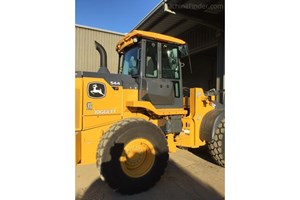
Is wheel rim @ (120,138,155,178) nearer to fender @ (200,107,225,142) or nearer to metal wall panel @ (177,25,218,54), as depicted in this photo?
fender @ (200,107,225,142)

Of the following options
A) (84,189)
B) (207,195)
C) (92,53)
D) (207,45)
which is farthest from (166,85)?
(92,53)

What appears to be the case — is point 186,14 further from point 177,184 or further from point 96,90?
point 177,184

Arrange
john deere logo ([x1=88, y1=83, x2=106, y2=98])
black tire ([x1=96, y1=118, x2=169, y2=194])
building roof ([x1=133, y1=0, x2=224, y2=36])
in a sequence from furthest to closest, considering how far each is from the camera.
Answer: building roof ([x1=133, y1=0, x2=224, y2=36]) < john deere logo ([x1=88, y1=83, x2=106, y2=98]) < black tire ([x1=96, y1=118, x2=169, y2=194])

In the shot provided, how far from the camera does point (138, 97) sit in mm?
3531

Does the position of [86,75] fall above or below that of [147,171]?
above

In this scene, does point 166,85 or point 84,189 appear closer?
point 84,189

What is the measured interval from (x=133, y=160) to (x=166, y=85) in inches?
57.9

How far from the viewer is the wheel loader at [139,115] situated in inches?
113

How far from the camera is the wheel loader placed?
2865mm

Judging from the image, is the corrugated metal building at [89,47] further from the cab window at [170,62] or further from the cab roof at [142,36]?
the cab window at [170,62]

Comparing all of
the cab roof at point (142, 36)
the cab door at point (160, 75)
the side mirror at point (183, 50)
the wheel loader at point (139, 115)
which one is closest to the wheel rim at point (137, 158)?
the wheel loader at point (139, 115)

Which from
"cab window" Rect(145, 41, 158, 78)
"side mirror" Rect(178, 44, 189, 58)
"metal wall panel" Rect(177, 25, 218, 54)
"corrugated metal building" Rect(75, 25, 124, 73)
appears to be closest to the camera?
"cab window" Rect(145, 41, 158, 78)

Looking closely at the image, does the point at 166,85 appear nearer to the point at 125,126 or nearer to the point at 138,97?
the point at 138,97

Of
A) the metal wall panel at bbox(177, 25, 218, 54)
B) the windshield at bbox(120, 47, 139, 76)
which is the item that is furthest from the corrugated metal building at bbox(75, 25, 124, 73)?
the windshield at bbox(120, 47, 139, 76)
